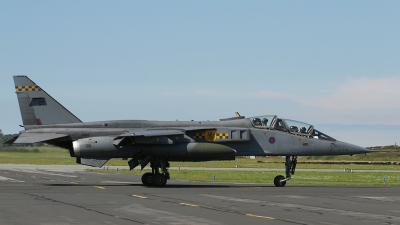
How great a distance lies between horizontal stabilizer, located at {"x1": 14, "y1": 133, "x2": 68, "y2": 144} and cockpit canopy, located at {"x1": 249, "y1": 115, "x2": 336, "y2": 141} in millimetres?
8775

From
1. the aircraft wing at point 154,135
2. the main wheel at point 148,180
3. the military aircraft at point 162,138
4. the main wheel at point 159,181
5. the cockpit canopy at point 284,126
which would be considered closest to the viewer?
the aircraft wing at point 154,135

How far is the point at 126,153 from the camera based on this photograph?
84.1 feet

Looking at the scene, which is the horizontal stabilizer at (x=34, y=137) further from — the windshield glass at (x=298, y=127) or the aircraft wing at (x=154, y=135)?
the windshield glass at (x=298, y=127)

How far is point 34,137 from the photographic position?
83.3 feet

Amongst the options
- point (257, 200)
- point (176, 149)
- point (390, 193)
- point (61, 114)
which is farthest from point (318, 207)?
point (61, 114)

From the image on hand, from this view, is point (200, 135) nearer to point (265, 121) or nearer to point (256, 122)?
point (256, 122)

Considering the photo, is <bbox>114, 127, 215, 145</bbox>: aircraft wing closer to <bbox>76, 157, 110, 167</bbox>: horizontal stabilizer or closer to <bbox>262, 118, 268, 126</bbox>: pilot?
<bbox>76, 157, 110, 167</bbox>: horizontal stabilizer

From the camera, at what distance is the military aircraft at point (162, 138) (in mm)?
25234

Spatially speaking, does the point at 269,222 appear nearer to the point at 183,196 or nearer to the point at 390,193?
the point at 183,196

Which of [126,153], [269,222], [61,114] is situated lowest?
[269,222]

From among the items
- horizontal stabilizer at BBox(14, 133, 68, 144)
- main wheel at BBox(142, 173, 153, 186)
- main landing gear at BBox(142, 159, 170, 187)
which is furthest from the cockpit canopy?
horizontal stabilizer at BBox(14, 133, 68, 144)

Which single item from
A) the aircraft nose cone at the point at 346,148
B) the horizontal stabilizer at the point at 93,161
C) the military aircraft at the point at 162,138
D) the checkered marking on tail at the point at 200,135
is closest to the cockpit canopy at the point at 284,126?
the military aircraft at the point at 162,138

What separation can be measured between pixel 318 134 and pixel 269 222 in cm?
1443

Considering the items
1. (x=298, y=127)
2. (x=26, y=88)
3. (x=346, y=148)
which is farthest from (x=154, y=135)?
(x=346, y=148)
